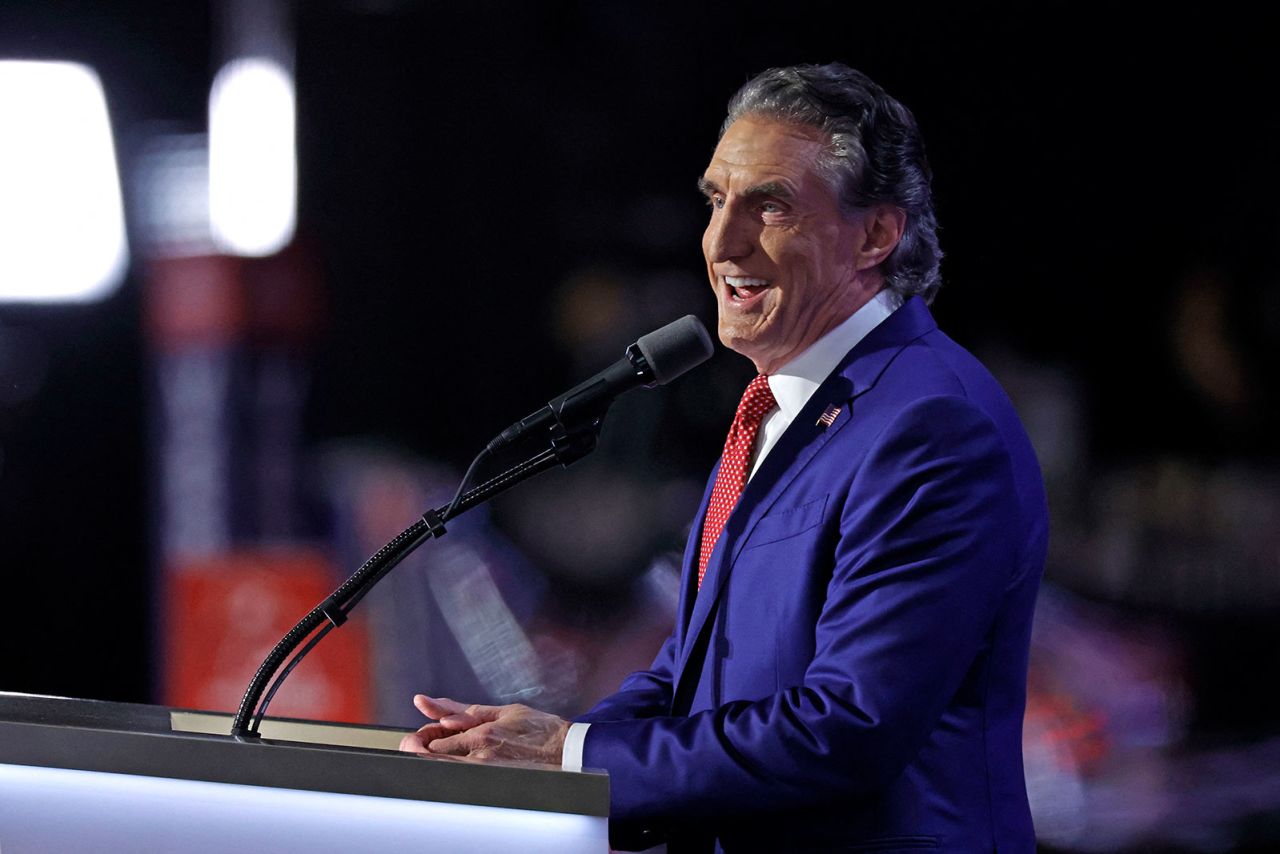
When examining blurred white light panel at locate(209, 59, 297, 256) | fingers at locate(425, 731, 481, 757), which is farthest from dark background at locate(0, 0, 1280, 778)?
fingers at locate(425, 731, 481, 757)

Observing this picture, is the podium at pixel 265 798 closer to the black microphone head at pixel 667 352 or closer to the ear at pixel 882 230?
the black microphone head at pixel 667 352

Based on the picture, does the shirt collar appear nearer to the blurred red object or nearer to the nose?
the nose

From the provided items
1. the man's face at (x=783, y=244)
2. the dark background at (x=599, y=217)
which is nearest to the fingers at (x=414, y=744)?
the man's face at (x=783, y=244)

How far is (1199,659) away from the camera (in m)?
2.32

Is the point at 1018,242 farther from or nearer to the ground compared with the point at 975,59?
nearer to the ground

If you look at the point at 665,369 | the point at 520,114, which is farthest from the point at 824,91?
the point at 520,114

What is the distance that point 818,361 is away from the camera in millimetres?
1502

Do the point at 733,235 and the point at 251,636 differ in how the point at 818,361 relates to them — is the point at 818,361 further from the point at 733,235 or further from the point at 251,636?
the point at 251,636

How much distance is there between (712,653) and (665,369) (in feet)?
1.12

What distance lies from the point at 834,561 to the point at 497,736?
40cm

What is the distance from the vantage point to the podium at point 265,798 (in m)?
0.97

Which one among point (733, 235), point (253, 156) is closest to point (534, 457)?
point (733, 235)

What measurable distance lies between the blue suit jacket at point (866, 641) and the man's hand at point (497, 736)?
41mm

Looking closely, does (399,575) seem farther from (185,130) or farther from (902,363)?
(902,363)
